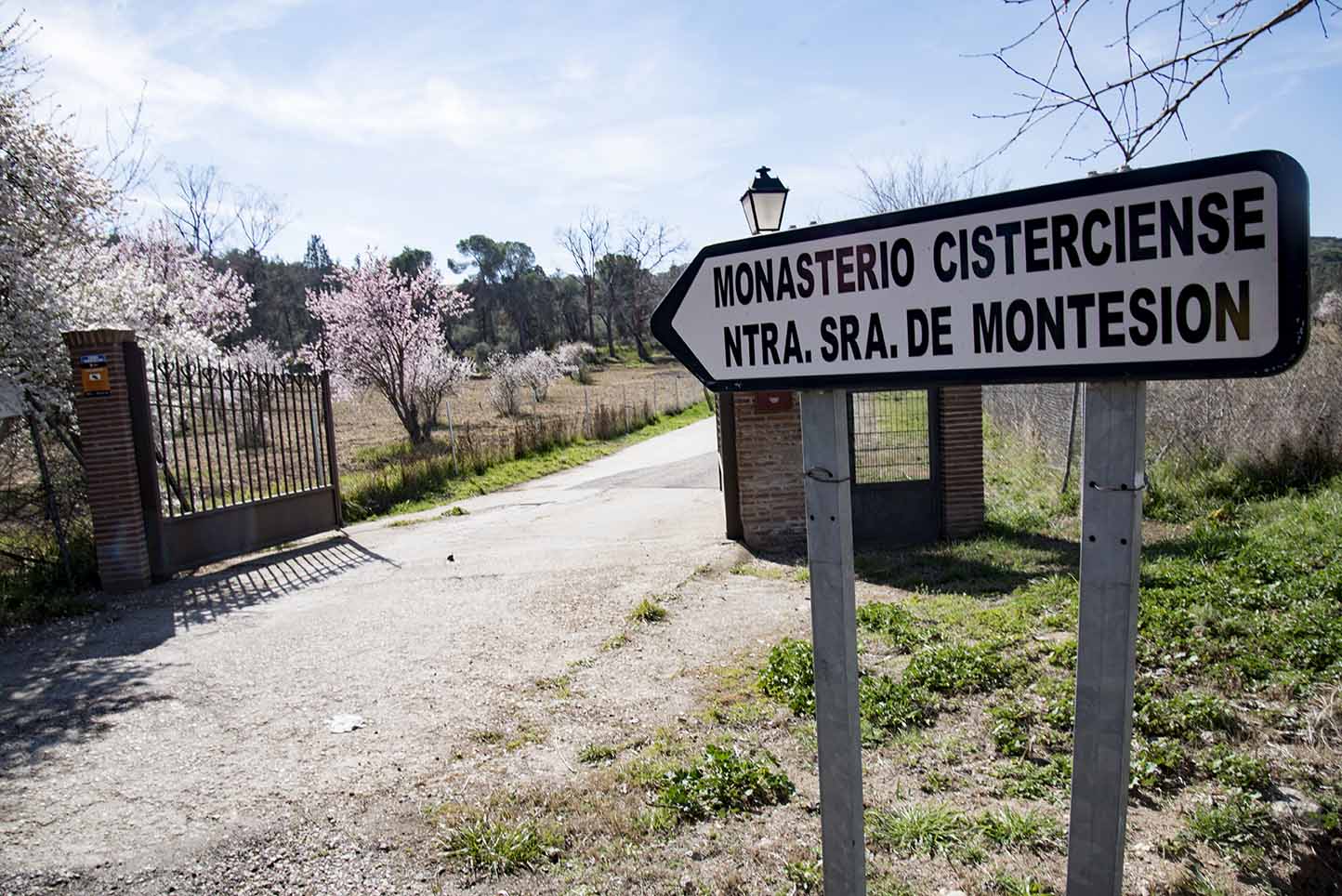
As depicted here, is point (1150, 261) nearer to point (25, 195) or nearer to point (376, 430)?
point (25, 195)

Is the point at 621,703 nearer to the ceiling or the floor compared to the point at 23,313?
nearer to the floor

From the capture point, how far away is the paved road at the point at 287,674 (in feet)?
13.3

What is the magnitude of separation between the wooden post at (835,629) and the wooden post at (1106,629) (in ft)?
1.56

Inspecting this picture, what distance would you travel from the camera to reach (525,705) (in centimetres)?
506

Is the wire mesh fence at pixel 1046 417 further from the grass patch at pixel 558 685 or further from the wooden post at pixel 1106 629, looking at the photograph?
the wooden post at pixel 1106 629

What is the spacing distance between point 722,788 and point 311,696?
3323 millimetres

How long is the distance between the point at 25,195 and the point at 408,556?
589 cm

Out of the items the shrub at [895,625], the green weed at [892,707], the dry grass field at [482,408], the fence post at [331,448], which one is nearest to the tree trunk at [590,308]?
the dry grass field at [482,408]

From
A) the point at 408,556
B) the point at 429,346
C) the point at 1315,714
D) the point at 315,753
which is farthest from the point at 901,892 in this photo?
the point at 429,346

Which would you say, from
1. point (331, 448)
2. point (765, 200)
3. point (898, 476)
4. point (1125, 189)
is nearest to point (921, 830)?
point (1125, 189)

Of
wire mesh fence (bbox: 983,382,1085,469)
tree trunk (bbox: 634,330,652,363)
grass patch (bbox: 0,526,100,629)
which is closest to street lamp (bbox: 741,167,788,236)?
wire mesh fence (bbox: 983,382,1085,469)

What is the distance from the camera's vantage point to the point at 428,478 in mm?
15859

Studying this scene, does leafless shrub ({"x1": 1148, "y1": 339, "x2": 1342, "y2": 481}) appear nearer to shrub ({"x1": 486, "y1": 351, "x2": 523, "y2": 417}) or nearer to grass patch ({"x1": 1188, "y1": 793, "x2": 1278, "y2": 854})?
A: grass patch ({"x1": 1188, "y1": 793, "x2": 1278, "y2": 854})

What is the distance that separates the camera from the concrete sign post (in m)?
1.34
